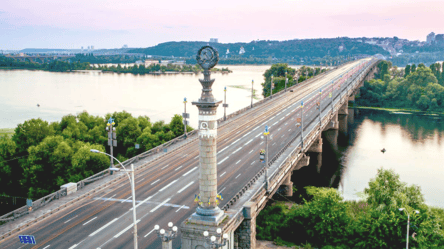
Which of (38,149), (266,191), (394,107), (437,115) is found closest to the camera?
(266,191)

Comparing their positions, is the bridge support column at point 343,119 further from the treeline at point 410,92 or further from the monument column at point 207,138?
the monument column at point 207,138

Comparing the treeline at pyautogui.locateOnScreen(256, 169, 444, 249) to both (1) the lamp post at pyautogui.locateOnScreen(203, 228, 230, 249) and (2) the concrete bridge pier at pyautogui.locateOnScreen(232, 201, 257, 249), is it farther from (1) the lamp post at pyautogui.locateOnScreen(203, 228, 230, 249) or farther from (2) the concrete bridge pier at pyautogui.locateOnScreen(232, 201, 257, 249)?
(1) the lamp post at pyautogui.locateOnScreen(203, 228, 230, 249)

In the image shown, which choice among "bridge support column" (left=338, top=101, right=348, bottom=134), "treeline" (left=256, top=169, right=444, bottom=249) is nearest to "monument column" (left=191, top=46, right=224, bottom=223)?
"treeline" (left=256, top=169, right=444, bottom=249)

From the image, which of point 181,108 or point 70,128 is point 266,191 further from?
point 181,108

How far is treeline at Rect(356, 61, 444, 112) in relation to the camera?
488 ft

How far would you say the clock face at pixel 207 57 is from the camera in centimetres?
2913

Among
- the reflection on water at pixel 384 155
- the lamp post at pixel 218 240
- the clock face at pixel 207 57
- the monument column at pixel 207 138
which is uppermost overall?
the clock face at pixel 207 57

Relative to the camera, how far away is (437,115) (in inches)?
5581

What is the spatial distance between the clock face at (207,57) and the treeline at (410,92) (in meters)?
139

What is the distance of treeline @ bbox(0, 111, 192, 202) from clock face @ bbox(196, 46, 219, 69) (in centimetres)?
3441

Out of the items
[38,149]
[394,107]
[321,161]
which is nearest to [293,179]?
[321,161]

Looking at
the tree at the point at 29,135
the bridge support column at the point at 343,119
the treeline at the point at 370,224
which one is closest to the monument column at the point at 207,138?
the treeline at the point at 370,224

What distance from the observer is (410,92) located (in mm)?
159625

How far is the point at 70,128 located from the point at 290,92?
74.6 meters
